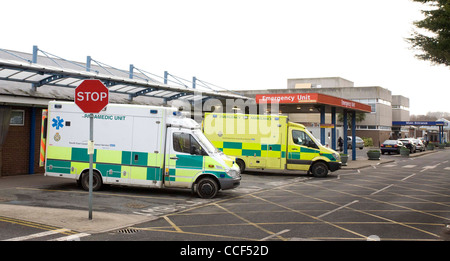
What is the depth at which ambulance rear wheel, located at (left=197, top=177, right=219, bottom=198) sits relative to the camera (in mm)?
12852

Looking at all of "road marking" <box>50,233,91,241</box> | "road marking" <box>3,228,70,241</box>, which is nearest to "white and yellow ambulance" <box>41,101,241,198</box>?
"road marking" <box>3,228,70,241</box>

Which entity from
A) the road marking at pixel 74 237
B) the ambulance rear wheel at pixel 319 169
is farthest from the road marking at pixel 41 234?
the ambulance rear wheel at pixel 319 169

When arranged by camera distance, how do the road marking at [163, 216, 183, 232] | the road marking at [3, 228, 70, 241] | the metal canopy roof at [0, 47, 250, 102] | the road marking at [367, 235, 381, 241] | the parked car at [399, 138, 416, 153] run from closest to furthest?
the road marking at [3, 228, 70, 241] → the road marking at [367, 235, 381, 241] → the road marking at [163, 216, 183, 232] → the metal canopy roof at [0, 47, 250, 102] → the parked car at [399, 138, 416, 153]

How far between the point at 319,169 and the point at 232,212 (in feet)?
33.5

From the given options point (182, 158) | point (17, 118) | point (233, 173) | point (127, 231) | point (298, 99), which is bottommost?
point (127, 231)

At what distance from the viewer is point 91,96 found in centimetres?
902

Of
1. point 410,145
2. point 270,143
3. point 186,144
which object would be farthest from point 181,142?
point 410,145

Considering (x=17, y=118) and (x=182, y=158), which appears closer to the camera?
(x=182, y=158)

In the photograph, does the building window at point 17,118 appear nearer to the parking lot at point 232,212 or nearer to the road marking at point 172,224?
the parking lot at point 232,212

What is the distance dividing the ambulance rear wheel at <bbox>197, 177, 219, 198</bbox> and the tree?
9.35 m

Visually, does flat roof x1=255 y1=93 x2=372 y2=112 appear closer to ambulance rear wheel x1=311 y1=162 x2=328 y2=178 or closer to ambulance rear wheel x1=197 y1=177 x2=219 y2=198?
ambulance rear wheel x1=311 y1=162 x2=328 y2=178

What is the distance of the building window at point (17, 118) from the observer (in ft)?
54.4

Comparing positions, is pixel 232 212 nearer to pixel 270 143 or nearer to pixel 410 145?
pixel 270 143

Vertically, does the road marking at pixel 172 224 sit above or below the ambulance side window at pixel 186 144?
below
